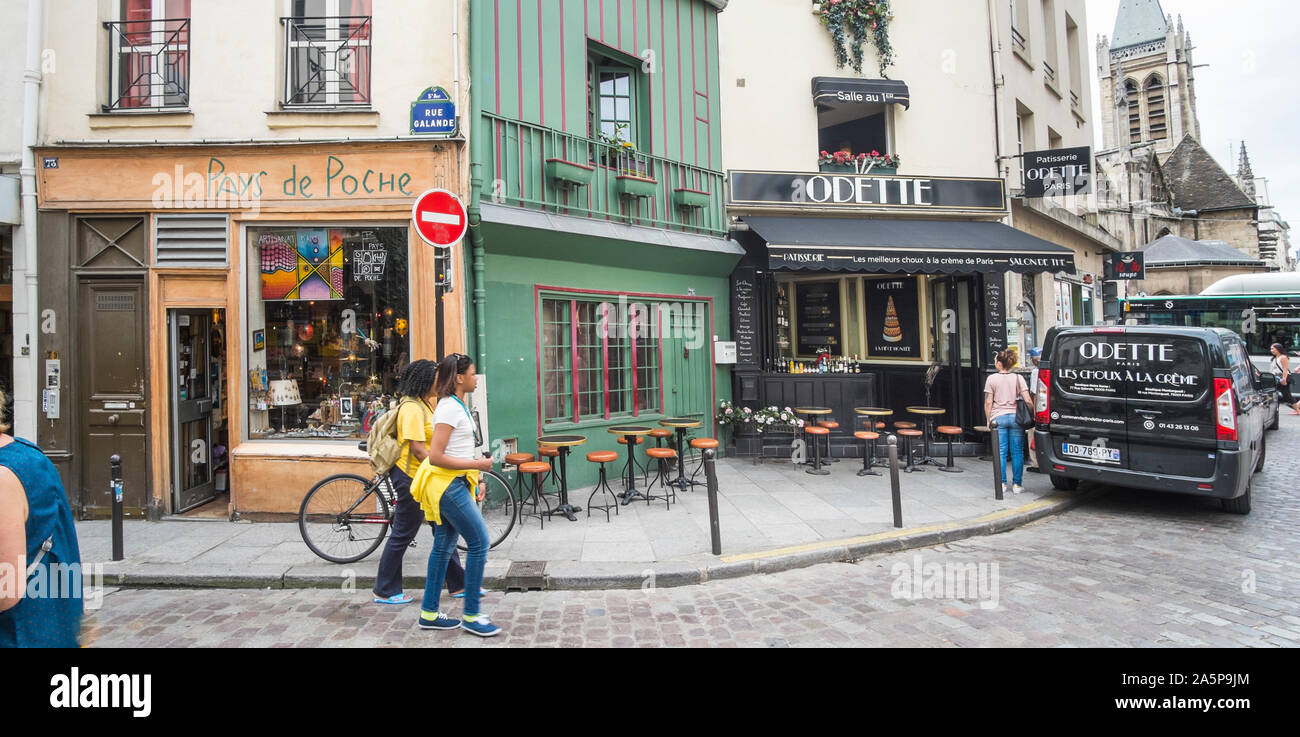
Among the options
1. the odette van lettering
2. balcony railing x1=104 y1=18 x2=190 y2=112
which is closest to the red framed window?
balcony railing x1=104 y1=18 x2=190 y2=112

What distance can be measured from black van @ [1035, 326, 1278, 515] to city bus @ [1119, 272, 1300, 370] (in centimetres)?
1244

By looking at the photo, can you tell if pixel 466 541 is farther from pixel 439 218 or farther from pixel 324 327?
pixel 324 327

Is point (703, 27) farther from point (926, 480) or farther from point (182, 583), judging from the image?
point (182, 583)

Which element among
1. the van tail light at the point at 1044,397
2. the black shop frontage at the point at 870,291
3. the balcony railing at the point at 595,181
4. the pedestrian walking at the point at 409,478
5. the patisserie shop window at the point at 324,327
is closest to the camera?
the pedestrian walking at the point at 409,478

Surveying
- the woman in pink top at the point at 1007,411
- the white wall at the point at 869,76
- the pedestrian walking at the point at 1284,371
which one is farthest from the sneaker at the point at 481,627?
the pedestrian walking at the point at 1284,371

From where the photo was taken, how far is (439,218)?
596cm

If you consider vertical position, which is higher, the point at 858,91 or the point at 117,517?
the point at 858,91

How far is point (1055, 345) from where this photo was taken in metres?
8.16

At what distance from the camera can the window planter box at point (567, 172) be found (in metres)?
8.55

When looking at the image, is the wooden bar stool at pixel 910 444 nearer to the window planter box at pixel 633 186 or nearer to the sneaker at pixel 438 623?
the window planter box at pixel 633 186

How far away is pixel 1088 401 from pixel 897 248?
3.68 m

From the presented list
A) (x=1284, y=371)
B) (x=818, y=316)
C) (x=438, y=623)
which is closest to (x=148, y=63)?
(x=438, y=623)

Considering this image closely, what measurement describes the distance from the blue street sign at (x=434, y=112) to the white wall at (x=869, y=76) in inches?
208
